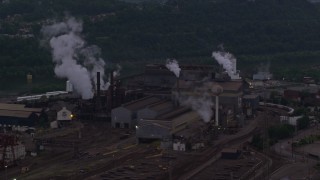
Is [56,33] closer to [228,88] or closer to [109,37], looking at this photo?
[109,37]

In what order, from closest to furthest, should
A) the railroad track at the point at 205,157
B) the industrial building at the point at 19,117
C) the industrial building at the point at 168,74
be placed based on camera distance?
1. the railroad track at the point at 205,157
2. the industrial building at the point at 19,117
3. the industrial building at the point at 168,74

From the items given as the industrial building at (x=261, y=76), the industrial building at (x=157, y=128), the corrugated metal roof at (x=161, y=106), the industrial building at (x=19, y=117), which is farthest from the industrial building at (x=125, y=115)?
the industrial building at (x=261, y=76)

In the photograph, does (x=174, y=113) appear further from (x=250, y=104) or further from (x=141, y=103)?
(x=250, y=104)

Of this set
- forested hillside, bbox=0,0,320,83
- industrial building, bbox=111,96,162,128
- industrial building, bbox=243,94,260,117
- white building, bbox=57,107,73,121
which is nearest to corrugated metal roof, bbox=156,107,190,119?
industrial building, bbox=111,96,162,128

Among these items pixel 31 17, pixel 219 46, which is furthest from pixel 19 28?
pixel 219 46

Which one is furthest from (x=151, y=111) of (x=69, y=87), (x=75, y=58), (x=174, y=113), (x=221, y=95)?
(x=75, y=58)

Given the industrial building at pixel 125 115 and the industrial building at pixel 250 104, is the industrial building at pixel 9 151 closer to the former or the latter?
the industrial building at pixel 125 115

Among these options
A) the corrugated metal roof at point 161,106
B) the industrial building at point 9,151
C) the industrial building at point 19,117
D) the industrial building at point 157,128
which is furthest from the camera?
the corrugated metal roof at point 161,106
